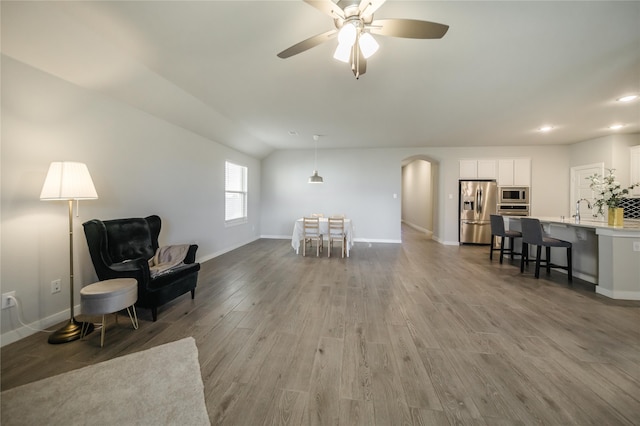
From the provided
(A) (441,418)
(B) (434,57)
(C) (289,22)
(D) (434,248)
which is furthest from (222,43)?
(D) (434,248)

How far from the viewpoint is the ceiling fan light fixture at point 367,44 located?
1635 mm

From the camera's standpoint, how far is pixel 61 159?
235 cm

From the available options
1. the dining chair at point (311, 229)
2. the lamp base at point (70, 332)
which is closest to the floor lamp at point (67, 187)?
the lamp base at point (70, 332)

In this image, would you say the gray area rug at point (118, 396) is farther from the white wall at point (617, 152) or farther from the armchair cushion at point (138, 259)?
the white wall at point (617, 152)

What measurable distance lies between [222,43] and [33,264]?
271 cm

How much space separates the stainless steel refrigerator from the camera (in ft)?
20.2

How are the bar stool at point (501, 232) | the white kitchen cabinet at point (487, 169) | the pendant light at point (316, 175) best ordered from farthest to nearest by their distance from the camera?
the white kitchen cabinet at point (487, 169), the pendant light at point (316, 175), the bar stool at point (501, 232)

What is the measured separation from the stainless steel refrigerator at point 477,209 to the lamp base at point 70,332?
7372mm

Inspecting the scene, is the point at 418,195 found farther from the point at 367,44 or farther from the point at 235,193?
the point at 367,44

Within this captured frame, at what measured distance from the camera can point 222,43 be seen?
2.17 metres

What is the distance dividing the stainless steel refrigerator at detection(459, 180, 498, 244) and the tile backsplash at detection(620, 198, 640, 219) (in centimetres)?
220

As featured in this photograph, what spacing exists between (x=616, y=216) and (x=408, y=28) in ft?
13.3

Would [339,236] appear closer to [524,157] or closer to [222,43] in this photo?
[222,43]

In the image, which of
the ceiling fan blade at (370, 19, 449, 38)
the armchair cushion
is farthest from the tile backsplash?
the armchair cushion
